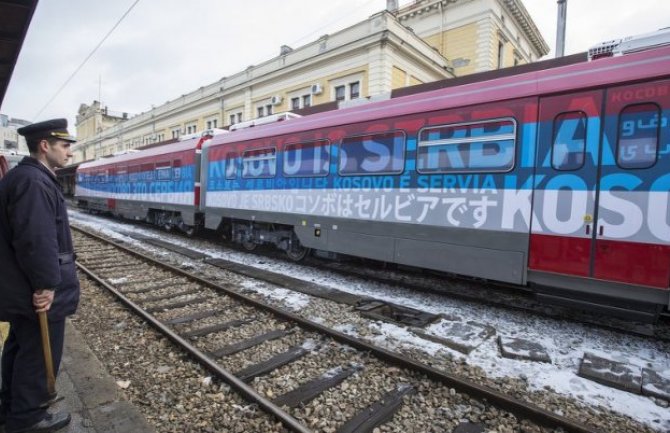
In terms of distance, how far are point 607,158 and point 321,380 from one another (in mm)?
4181

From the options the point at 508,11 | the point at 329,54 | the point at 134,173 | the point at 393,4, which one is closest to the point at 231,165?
the point at 134,173

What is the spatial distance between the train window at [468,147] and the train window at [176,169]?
31.8 ft

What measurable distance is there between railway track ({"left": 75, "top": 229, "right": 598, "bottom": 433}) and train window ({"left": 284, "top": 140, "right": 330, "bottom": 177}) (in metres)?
3.09

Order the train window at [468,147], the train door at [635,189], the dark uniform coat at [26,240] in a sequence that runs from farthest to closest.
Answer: the train window at [468,147] < the train door at [635,189] < the dark uniform coat at [26,240]

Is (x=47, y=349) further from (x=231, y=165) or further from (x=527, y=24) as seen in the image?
(x=527, y=24)

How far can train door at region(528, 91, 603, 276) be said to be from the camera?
15.2 feet

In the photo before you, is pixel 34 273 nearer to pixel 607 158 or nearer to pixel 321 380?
pixel 321 380

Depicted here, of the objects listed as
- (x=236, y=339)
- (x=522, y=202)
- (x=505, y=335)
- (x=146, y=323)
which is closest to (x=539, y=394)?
(x=505, y=335)

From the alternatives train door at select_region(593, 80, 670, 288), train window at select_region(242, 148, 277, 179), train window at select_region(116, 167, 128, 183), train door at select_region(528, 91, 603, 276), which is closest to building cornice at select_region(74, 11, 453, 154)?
train window at select_region(116, 167, 128, 183)

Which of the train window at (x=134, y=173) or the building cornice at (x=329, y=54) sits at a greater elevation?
the building cornice at (x=329, y=54)

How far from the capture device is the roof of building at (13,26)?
4.91 meters

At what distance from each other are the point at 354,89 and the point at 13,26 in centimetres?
1788

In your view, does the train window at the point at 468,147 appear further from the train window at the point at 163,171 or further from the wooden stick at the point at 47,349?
the train window at the point at 163,171

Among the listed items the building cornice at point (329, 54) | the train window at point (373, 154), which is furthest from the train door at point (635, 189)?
the building cornice at point (329, 54)
